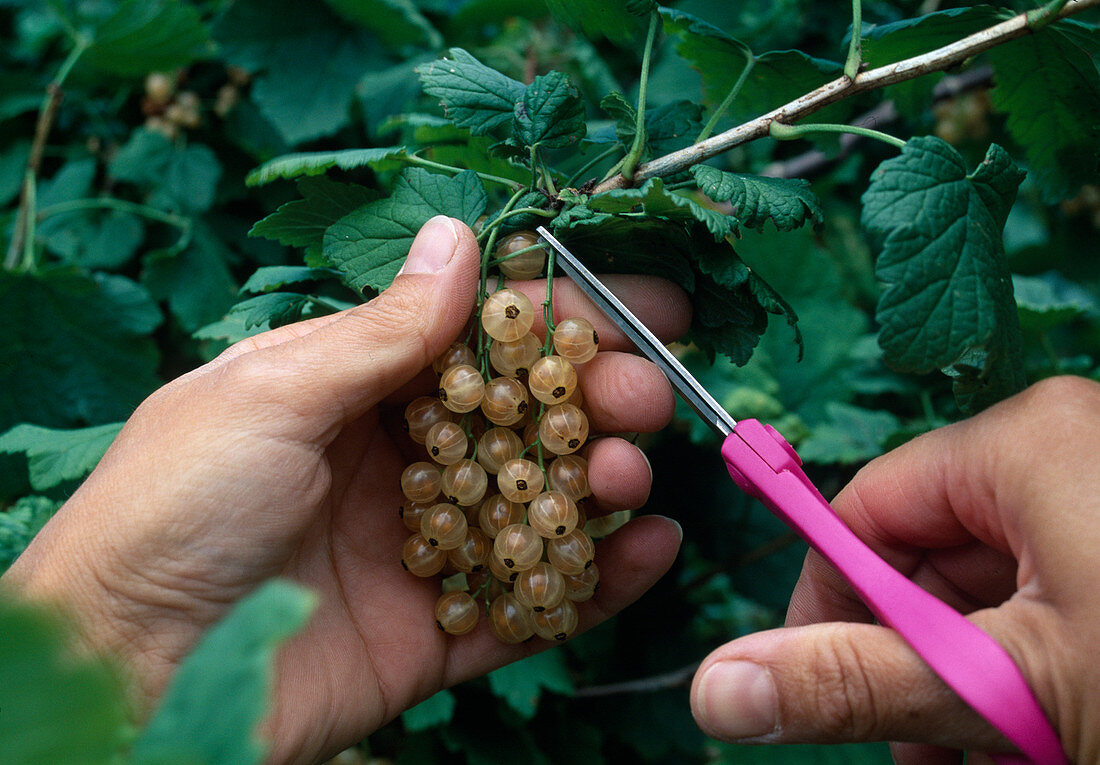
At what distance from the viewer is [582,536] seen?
0.84 metres

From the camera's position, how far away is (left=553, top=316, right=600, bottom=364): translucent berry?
815 millimetres

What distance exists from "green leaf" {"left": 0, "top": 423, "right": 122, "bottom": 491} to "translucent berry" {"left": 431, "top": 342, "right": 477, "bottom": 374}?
46 centimetres

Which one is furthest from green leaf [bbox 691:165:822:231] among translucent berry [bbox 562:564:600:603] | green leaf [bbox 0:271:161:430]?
green leaf [bbox 0:271:161:430]

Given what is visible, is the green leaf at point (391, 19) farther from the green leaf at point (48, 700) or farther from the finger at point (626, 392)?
the green leaf at point (48, 700)

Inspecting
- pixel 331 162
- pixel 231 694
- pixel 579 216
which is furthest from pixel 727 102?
pixel 231 694

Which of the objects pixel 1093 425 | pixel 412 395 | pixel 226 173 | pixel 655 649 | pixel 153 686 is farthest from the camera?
pixel 226 173

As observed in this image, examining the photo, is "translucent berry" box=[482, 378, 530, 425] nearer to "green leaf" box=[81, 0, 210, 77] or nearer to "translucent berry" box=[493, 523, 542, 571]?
"translucent berry" box=[493, 523, 542, 571]

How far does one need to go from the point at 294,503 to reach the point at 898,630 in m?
0.61

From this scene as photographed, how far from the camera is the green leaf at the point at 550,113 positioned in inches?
31.1

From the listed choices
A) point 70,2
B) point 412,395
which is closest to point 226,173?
point 70,2

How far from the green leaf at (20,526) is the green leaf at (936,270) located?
103 centimetres

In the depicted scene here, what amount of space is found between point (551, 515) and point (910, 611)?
0.36m

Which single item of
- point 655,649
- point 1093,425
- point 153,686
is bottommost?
point 655,649

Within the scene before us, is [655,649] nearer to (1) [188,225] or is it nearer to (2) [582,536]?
(2) [582,536]
